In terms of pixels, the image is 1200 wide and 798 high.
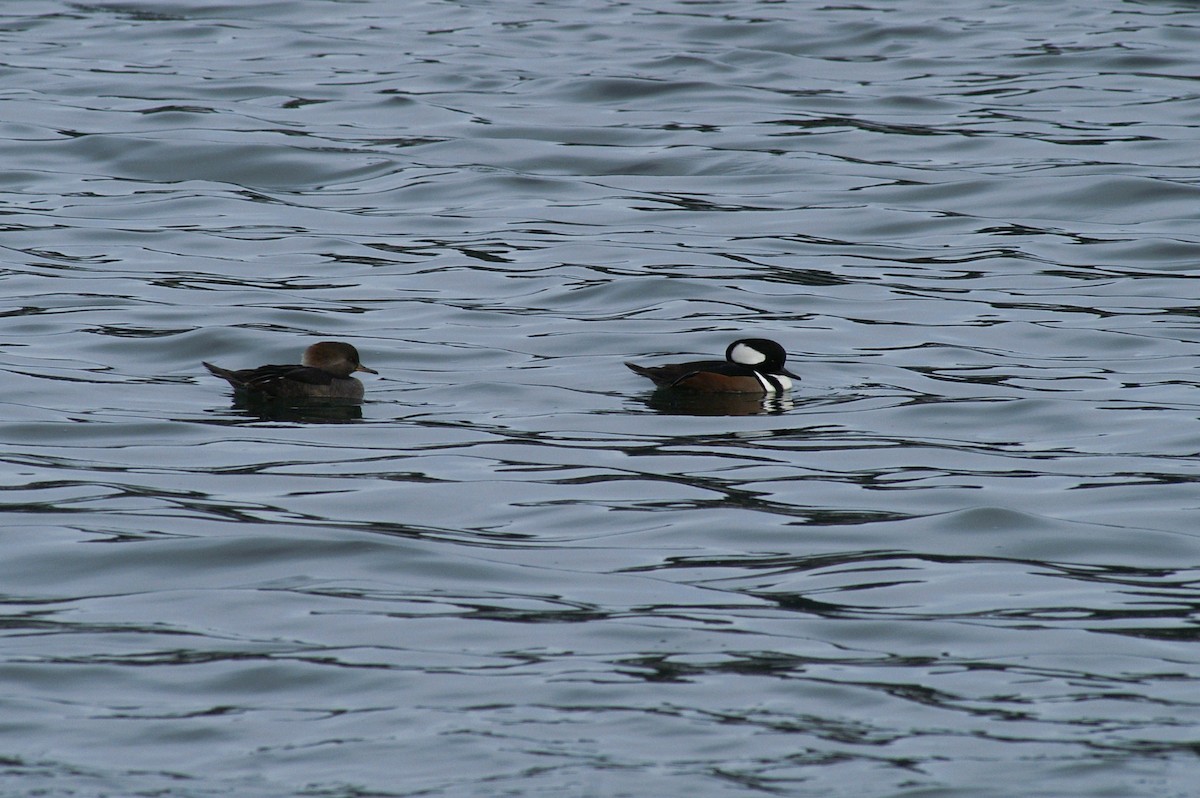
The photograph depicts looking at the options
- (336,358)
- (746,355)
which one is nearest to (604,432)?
(746,355)

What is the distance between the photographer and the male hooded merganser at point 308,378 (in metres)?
11.0

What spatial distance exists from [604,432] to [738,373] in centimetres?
116

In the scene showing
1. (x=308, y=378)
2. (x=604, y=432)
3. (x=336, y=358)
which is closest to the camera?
(x=604, y=432)

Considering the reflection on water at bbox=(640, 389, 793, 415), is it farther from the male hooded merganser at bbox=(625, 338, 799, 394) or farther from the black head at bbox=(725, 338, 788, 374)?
the black head at bbox=(725, 338, 788, 374)

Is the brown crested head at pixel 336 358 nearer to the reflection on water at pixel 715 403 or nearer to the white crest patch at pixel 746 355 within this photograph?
the reflection on water at pixel 715 403

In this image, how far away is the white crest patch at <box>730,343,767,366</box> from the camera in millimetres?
11438

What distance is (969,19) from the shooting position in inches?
1009

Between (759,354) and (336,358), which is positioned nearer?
(336,358)

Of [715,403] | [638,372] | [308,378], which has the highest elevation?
[308,378]

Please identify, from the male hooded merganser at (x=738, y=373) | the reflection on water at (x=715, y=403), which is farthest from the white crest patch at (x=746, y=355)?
the reflection on water at (x=715, y=403)

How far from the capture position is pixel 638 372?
38.1 ft

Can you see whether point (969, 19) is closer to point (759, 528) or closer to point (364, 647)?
point (759, 528)

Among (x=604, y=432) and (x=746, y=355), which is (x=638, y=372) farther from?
(x=604, y=432)

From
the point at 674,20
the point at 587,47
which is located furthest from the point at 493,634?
the point at 674,20
